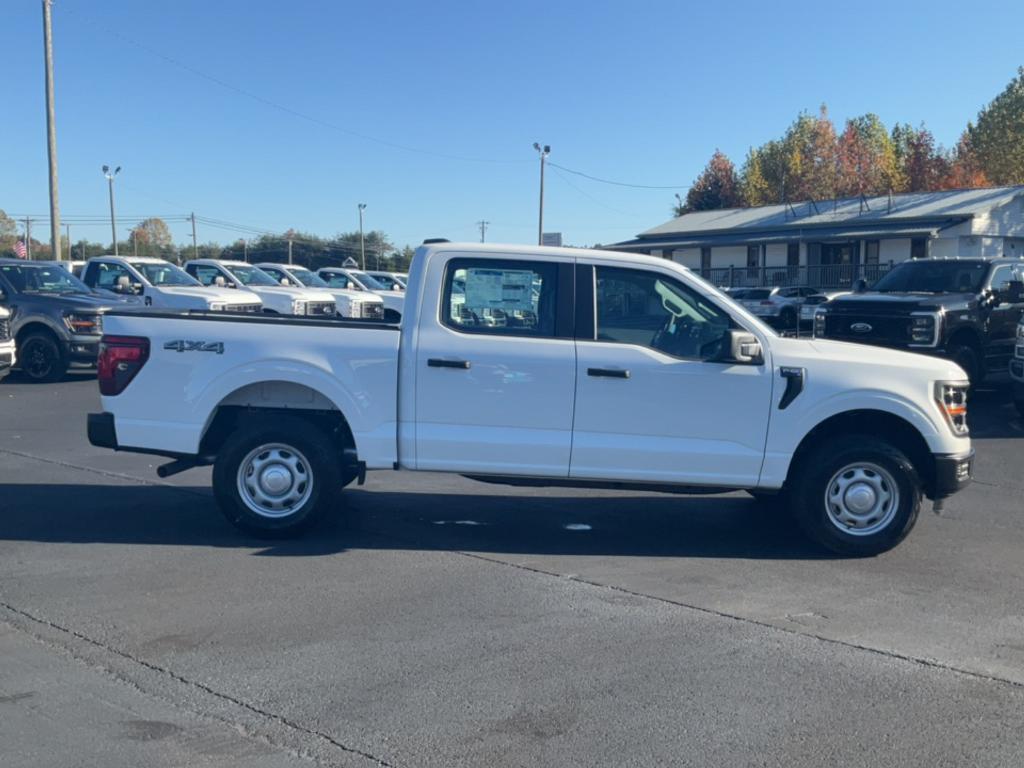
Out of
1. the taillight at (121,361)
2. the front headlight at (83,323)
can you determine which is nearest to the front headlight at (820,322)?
the taillight at (121,361)

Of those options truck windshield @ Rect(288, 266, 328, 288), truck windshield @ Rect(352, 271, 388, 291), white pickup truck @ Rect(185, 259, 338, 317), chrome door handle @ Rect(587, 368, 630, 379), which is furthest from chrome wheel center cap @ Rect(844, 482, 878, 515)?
truck windshield @ Rect(352, 271, 388, 291)

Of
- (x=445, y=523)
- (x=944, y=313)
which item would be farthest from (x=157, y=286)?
(x=944, y=313)

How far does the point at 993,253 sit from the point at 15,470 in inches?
1662

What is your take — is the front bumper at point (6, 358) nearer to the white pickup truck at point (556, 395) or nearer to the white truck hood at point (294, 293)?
the white truck hood at point (294, 293)

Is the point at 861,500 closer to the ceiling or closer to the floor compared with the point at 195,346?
closer to the floor

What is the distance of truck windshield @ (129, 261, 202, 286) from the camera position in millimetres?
19969

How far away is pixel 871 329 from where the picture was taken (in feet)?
48.0

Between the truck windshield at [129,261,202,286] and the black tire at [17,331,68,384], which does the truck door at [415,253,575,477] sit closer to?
the black tire at [17,331,68,384]

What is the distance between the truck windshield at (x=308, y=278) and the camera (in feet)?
89.3

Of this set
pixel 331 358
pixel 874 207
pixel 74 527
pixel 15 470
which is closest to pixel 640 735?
pixel 331 358

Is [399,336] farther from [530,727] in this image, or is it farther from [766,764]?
[766,764]

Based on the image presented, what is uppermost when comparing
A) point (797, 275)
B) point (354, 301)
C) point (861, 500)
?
point (797, 275)

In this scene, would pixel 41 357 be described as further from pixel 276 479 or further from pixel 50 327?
pixel 276 479

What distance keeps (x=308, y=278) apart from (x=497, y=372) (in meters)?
21.7
